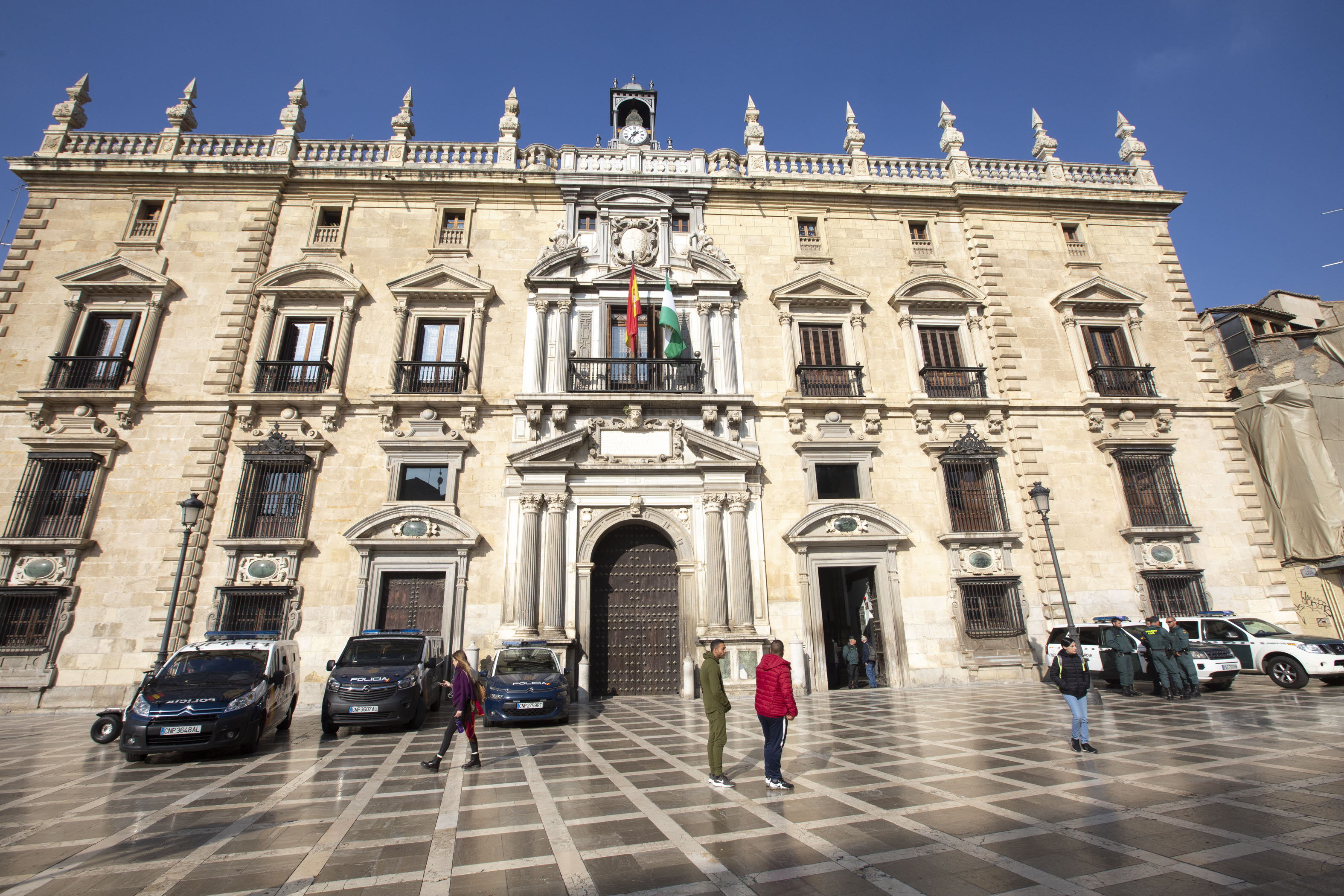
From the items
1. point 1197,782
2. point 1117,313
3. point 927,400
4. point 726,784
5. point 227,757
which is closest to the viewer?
point 1197,782

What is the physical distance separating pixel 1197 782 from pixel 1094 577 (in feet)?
37.3

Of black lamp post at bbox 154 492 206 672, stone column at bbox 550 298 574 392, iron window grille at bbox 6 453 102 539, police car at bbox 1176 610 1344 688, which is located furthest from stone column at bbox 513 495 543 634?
police car at bbox 1176 610 1344 688

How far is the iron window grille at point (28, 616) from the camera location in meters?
13.3

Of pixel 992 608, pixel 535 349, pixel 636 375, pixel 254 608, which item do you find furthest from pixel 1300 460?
pixel 254 608

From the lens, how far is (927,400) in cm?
1666

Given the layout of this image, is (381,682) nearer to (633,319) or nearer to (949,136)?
(633,319)

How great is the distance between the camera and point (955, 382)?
56.6ft

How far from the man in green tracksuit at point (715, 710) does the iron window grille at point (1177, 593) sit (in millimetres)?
14591

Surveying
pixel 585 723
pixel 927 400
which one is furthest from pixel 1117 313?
pixel 585 723

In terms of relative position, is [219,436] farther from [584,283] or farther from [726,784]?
[726,784]

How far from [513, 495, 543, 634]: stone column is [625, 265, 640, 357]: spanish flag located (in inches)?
183

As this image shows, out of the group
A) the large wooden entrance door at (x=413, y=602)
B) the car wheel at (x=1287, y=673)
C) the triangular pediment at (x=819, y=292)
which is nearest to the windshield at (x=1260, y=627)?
the car wheel at (x=1287, y=673)

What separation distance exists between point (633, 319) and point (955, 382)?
921cm

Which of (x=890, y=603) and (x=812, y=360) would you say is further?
(x=812, y=360)
